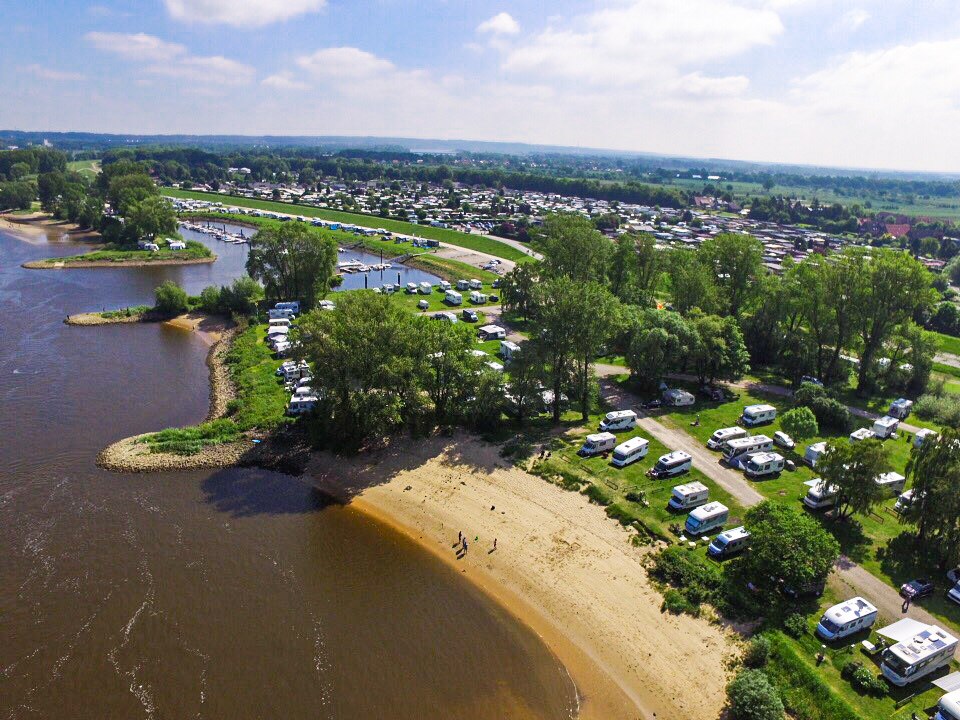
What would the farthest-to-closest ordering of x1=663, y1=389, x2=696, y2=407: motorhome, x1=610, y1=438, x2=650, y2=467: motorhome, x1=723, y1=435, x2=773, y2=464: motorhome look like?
x1=663, y1=389, x2=696, y2=407: motorhome → x1=723, y1=435, x2=773, y2=464: motorhome → x1=610, y1=438, x2=650, y2=467: motorhome

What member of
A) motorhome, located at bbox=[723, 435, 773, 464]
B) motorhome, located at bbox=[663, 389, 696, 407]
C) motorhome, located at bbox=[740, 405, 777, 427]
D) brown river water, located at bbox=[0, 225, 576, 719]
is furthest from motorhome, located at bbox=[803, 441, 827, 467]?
brown river water, located at bbox=[0, 225, 576, 719]

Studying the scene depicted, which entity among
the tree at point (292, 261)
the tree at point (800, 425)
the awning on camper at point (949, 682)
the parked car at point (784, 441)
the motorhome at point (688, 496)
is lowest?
the awning on camper at point (949, 682)

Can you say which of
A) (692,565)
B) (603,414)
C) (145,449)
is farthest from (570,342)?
(145,449)

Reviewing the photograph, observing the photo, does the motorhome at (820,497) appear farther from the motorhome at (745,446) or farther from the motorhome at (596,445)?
the motorhome at (596,445)

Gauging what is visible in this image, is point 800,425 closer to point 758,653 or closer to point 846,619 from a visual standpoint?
point 846,619

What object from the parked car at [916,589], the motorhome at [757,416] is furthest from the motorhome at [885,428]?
the parked car at [916,589]

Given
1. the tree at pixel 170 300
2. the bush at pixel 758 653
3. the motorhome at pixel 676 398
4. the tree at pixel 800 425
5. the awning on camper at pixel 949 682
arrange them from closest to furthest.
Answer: the awning on camper at pixel 949 682, the bush at pixel 758 653, the tree at pixel 800 425, the motorhome at pixel 676 398, the tree at pixel 170 300

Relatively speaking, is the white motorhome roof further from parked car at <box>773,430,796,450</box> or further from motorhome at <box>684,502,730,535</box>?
parked car at <box>773,430,796,450</box>
